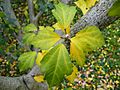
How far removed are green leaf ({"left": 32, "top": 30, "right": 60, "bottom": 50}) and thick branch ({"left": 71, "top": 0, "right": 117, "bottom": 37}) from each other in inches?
10.7

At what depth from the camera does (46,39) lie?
0.63 m

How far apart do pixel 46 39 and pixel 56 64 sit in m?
0.09

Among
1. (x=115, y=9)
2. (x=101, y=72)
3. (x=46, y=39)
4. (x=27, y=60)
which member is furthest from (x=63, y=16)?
(x=101, y=72)

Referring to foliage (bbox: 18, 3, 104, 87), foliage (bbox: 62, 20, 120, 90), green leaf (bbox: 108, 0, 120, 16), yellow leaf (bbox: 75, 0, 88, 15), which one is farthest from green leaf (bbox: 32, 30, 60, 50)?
foliage (bbox: 62, 20, 120, 90)

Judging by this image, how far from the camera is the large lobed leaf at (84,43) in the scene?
615 mm

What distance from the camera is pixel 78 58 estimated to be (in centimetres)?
65

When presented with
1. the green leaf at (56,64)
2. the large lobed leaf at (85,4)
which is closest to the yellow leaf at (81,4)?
the large lobed leaf at (85,4)

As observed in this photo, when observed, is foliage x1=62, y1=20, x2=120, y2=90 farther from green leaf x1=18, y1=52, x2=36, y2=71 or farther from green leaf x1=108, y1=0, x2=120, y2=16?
green leaf x1=108, y1=0, x2=120, y2=16

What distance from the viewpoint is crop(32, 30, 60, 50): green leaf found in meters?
0.62

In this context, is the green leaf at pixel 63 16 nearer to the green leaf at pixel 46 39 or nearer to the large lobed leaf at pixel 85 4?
the green leaf at pixel 46 39

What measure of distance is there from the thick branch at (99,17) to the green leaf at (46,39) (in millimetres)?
271

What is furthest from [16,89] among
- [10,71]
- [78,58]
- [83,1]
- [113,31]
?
[113,31]

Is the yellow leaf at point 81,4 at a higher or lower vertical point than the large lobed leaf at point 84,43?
Result: higher

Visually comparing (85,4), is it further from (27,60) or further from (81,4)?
(27,60)
